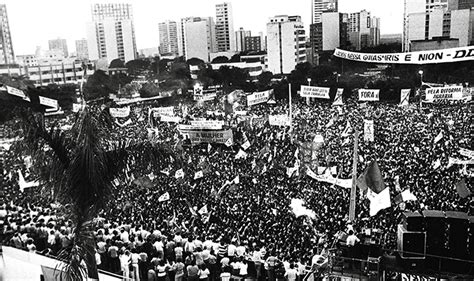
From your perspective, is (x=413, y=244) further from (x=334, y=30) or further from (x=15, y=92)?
(x=334, y=30)

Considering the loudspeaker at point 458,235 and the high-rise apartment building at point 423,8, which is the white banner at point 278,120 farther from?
the loudspeaker at point 458,235

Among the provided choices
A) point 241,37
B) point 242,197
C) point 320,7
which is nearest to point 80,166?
point 242,197

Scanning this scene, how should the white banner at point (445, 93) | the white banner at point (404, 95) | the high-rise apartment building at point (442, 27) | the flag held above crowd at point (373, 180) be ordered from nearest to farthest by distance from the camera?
the flag held above crowd at point (373, 180) → the high-rise apartment building at point (442, 27) → the white banner at point (445, 93) → the white banner at point (404, 95)

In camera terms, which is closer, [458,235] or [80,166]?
Result: [80,166]

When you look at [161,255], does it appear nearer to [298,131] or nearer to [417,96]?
[298,131]

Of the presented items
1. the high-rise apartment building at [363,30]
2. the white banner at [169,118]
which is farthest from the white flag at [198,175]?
the high-rise apartment building at [363,30]

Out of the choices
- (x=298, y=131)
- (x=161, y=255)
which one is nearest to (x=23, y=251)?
(x=161, y=255)
